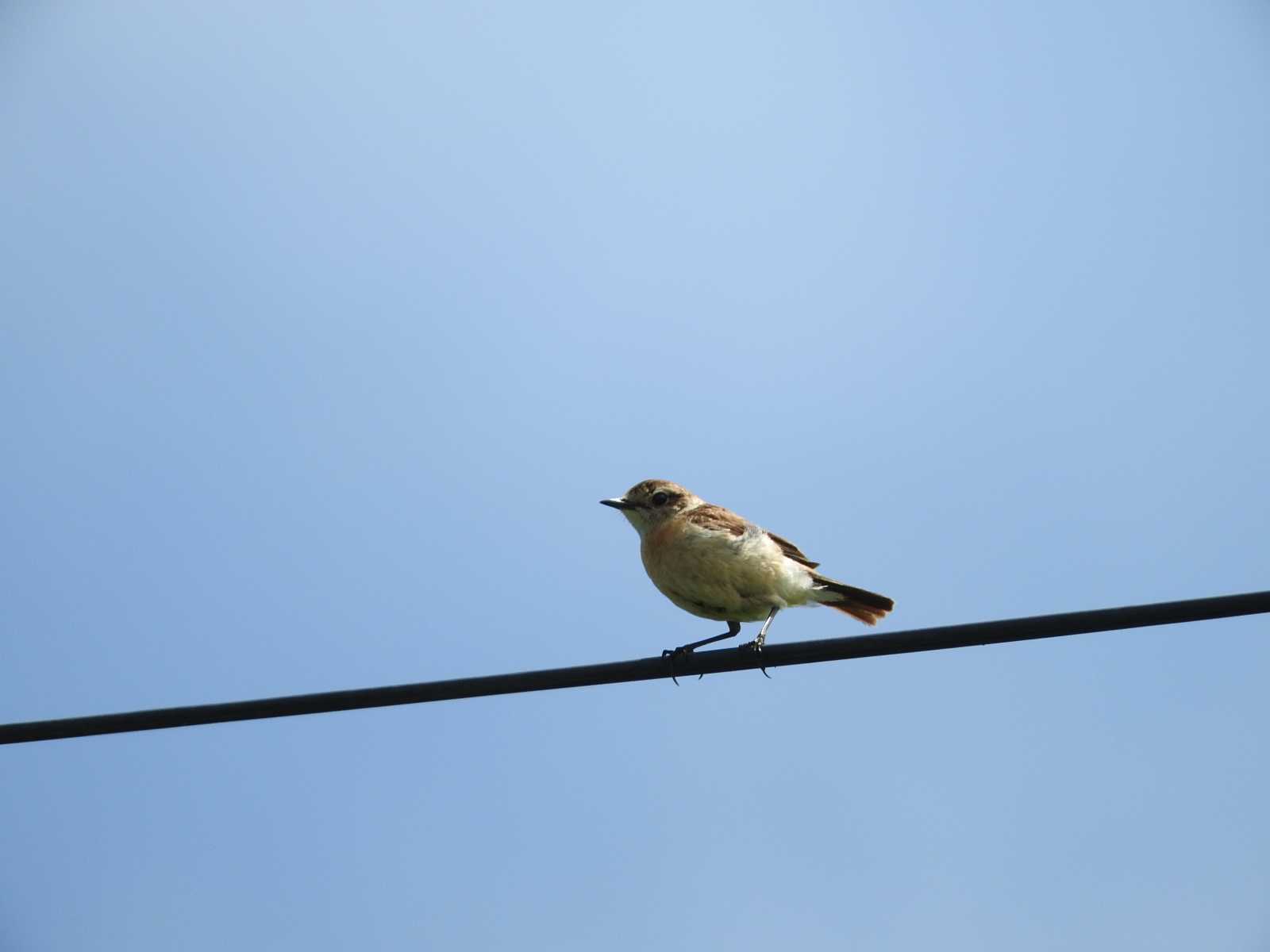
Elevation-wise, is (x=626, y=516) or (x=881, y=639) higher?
(x=626, y=516)

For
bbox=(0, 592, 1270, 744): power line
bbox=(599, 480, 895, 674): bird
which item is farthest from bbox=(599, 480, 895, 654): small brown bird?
bbox=(0, 592, 1270, 744): power line

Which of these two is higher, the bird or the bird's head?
the bird's head

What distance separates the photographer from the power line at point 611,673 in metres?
4.33

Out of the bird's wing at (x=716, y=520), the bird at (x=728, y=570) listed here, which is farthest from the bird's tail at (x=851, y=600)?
the bird's wing at (x=716, y=520)

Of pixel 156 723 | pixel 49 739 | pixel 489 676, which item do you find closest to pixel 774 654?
pixel 489 676

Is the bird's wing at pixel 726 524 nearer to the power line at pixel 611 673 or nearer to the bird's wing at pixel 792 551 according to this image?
the bird's wing at pixel 792 551

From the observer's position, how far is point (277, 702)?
181 inches

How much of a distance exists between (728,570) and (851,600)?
1367 mm

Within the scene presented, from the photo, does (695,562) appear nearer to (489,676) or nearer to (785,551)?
(785,551)

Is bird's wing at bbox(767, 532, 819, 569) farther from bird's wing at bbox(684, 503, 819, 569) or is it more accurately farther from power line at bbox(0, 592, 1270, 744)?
power line at bbox(0, 592, 1270, 744)

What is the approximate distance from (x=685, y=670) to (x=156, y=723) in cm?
254

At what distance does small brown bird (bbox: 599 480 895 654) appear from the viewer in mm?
7820

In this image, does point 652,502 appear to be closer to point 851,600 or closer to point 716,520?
point 716,520

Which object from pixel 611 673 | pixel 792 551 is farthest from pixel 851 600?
pixel 611 673
